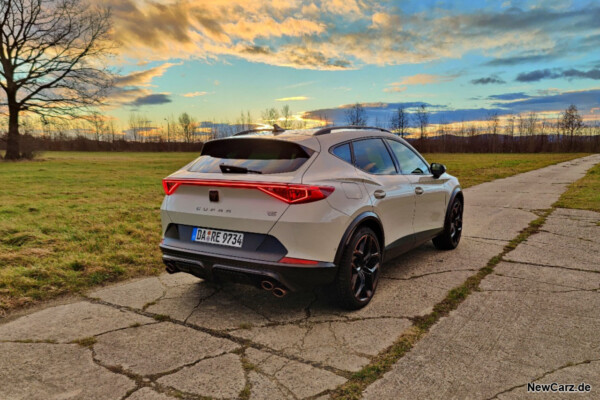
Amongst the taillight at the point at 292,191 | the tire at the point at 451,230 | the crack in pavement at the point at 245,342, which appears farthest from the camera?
the tire at the point at 451,230

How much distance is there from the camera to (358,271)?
3676mm

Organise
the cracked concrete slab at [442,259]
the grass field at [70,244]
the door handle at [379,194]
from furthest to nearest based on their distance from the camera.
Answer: the cracked concrete slab at [442,259] → the grass field at [70,244] → the door handle at [379,194]

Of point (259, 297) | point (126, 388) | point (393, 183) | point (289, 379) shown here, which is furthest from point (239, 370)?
point (393, 183)

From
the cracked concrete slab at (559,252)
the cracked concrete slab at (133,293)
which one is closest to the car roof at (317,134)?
the cracked concrete slab at (133,293)

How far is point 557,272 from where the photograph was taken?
15.5 feet

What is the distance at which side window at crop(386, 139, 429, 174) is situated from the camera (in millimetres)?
4715

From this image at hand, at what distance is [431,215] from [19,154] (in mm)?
34240

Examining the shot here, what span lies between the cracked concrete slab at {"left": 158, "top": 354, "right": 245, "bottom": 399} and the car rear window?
1482 mm

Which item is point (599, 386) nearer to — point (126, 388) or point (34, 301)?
point (126, 388)

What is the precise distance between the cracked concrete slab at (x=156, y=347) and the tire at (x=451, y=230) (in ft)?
12.1

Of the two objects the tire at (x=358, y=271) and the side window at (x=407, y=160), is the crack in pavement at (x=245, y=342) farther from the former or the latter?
the side window at (x=407, y=160)

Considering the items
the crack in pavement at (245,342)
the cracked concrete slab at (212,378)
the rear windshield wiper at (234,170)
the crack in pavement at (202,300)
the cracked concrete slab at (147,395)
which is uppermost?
the rear windshield wiper at (234,170)

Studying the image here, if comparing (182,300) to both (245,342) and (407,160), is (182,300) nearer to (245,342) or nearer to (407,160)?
(245,342)

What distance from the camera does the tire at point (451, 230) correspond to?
18.5 feet
